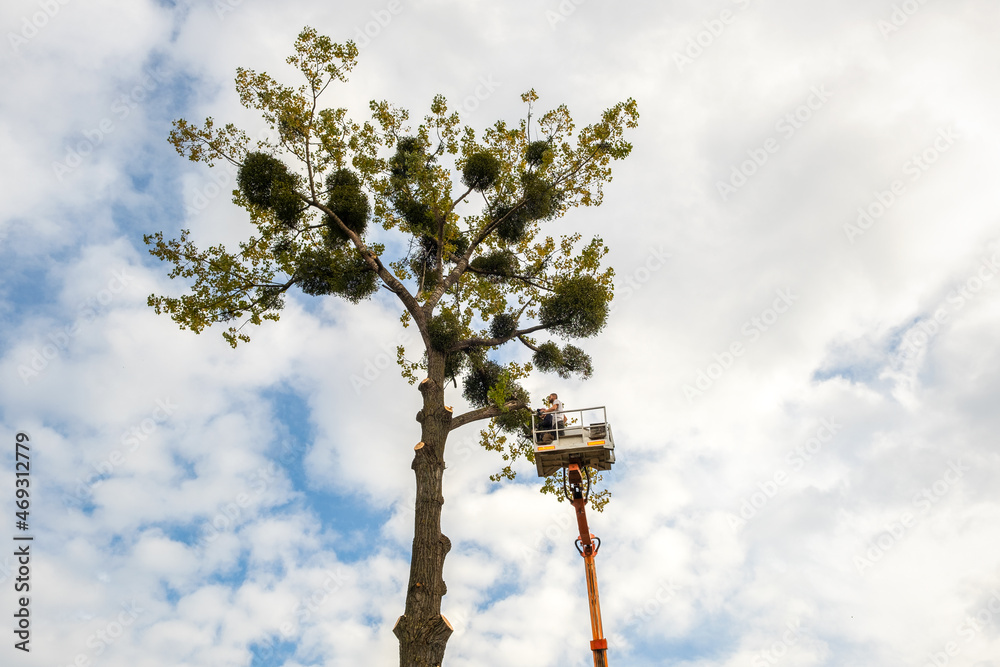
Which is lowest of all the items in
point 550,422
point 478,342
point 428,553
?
point 428,553

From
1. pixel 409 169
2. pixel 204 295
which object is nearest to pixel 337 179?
pixel 409 169

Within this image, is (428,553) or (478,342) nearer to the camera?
(428,553)

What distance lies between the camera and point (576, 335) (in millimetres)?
14398

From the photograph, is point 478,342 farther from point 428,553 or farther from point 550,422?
point 428,553

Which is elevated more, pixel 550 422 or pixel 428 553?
pixel 550 422

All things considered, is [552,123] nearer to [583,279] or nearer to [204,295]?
[583,279]

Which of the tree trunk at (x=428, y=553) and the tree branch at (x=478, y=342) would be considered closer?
the tree trunk at (x=428, y=553)

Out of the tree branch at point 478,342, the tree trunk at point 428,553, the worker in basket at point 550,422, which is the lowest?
the tree trunk at point 428,553

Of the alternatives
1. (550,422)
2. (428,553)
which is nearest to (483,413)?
(550,422)

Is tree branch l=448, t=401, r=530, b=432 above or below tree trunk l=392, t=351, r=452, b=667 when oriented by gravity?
above

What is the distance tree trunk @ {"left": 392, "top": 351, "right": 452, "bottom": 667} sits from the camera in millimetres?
9180

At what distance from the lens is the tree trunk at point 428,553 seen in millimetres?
9180

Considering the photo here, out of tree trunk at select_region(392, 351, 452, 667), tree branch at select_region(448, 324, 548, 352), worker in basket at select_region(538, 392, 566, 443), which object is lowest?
tree trunk at select_region(392, 351, 452, 667)

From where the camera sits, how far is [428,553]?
9938 mm
